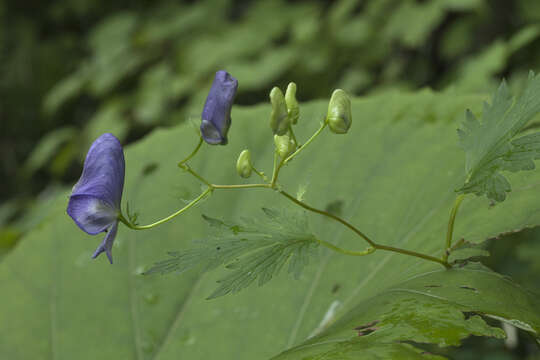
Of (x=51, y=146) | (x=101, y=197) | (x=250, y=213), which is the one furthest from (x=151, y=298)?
(x=51, y=146)

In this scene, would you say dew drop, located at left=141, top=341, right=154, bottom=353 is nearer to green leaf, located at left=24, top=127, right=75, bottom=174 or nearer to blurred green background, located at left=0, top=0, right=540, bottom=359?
blurred green background, located at left=0, top=0, right=540, bottom=359

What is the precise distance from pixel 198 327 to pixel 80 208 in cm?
44

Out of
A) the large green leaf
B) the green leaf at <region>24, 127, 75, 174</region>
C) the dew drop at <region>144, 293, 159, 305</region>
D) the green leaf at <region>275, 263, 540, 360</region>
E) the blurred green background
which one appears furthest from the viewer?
the green leaf at <region>24, 127, 75, 174</region>

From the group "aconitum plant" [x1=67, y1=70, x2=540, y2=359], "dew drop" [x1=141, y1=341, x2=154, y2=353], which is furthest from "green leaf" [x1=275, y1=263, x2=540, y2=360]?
A: "dew drop" [x1=141, y1=341, x2=154, y2=353]

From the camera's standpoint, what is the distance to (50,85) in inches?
199

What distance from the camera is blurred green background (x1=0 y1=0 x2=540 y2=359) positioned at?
188cm

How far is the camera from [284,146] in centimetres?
53

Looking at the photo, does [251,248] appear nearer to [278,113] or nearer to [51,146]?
[278,113]

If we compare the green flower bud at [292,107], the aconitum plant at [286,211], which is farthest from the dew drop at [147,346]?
the green flower bud at [292,107]

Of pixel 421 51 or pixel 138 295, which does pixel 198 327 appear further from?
pixel 421 51

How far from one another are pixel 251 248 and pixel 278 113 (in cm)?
13

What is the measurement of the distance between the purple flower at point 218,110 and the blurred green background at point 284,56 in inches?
37.5

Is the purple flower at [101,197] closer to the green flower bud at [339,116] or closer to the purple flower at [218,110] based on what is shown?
the purple flower at [218,110]

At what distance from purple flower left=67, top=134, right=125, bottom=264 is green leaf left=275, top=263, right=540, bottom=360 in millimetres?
209
